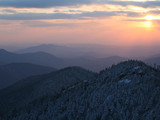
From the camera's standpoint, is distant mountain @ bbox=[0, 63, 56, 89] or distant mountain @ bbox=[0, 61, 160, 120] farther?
distant mountain @ bbox=[0, 63, 56, 89]

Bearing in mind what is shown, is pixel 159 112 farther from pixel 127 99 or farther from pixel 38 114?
pixel 38 114

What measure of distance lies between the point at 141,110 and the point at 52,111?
8.09 m

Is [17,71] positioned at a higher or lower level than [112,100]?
lower

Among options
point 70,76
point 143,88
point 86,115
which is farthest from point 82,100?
point 70,76

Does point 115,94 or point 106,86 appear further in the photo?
Result: point 106,86

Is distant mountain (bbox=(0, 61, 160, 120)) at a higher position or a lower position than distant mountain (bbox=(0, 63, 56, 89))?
higher

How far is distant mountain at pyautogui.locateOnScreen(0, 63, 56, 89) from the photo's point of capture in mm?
135375

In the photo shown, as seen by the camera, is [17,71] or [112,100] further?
[17,71]

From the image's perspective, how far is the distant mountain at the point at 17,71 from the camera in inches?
5330

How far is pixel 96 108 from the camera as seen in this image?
16125 mm

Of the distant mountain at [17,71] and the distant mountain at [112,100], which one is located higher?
the distant mountain at [112,100]

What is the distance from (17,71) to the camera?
153500 mm

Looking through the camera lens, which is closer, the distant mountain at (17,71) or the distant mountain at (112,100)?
the distant mountain at (112,100)

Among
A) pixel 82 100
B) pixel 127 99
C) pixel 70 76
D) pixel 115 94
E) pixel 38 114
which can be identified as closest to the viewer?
pixel 127 99
